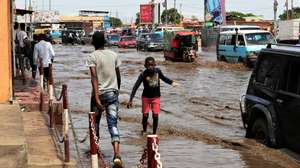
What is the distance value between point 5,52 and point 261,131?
4.08 m

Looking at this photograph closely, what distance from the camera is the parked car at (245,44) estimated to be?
28802 millimetres

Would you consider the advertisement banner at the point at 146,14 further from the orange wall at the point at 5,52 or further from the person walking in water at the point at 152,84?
the orange wall at the point at 5,52

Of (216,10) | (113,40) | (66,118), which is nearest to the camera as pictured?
(66,118)

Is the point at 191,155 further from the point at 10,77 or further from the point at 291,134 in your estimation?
the point at 10,77

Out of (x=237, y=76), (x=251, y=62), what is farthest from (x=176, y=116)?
(x=251, y=62)

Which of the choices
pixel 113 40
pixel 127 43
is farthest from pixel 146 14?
pixel 127 43

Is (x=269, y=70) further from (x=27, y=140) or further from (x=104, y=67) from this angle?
(x=27, y=140)

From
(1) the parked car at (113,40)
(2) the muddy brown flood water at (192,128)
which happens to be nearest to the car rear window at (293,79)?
(2) the muddy brown flood water at (192,128)

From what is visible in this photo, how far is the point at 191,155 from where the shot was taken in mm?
9375

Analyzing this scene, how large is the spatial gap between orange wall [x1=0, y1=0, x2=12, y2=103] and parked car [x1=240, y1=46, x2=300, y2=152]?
376 centimetres

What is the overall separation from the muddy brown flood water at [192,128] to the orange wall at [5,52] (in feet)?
4.73

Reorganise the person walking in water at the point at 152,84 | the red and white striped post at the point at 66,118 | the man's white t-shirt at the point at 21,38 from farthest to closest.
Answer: the man's white t-shirt at the point at 21,38
the person walking in water at the point at 152,84
the red and white striped post at the point at 66,118

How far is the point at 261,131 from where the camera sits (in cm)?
910

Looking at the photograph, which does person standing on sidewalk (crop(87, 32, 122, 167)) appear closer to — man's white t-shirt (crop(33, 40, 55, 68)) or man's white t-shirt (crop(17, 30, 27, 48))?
man's white t-shirt (crop(33, 40, 55, 68))
